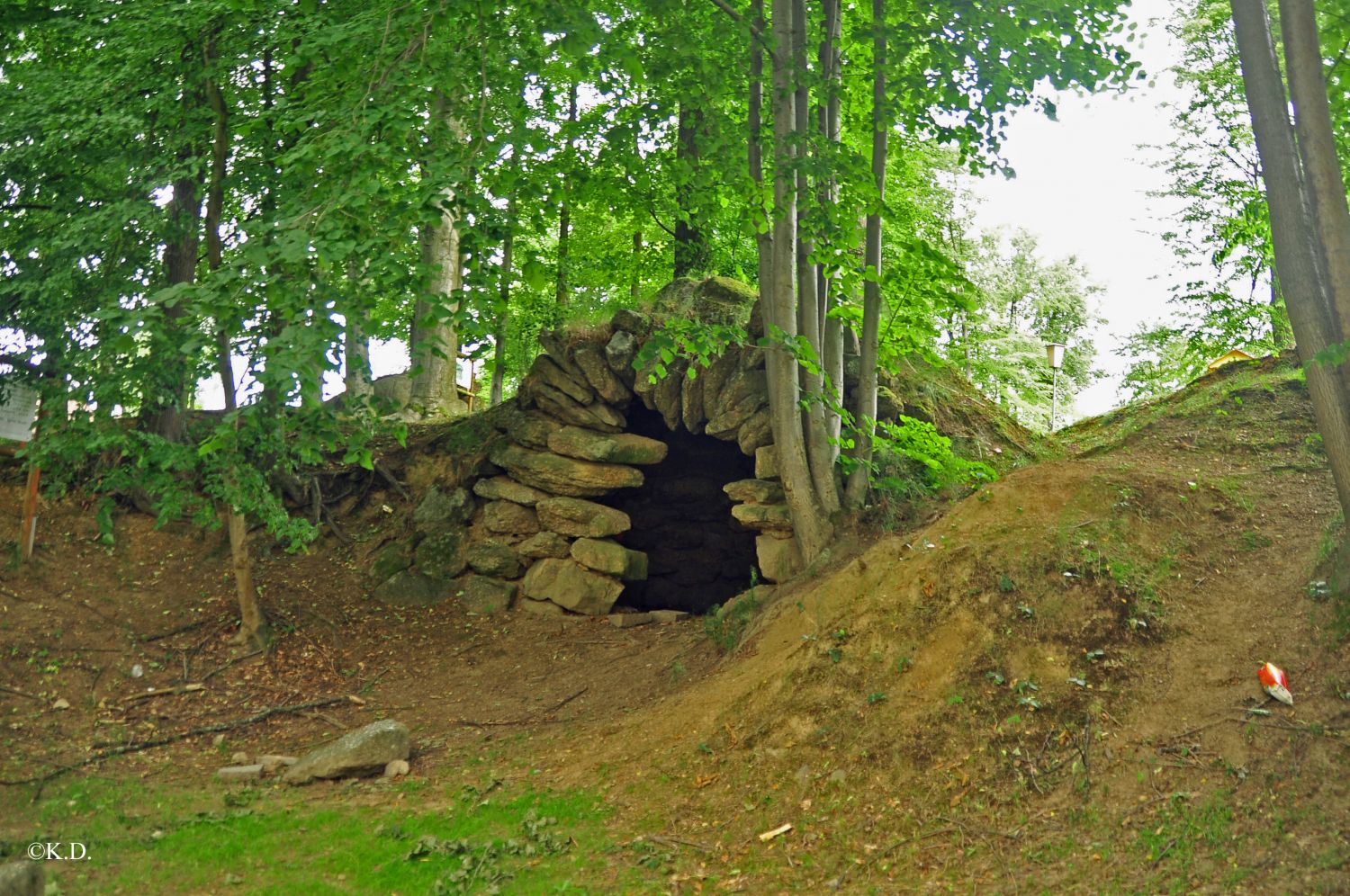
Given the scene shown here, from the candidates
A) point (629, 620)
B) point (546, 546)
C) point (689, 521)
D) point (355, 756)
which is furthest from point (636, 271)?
point (355, 756)

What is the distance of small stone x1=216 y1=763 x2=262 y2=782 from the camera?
724cm

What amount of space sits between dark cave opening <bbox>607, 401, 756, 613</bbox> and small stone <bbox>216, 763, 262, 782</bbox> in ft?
18.4

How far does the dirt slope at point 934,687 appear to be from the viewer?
195 inches

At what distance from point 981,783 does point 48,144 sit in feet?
30.4

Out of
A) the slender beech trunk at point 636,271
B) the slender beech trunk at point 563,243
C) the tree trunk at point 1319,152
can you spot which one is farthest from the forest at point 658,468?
the slender beech trunk at point 636,271

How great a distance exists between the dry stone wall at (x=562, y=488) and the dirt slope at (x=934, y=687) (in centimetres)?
64

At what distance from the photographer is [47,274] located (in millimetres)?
9398

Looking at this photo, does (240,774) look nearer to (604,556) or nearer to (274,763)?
(274,763)

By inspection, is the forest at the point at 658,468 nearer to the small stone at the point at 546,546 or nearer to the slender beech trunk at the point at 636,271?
the small stone at the point at 546,546

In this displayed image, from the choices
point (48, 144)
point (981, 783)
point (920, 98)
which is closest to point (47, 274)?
point (48, 144)

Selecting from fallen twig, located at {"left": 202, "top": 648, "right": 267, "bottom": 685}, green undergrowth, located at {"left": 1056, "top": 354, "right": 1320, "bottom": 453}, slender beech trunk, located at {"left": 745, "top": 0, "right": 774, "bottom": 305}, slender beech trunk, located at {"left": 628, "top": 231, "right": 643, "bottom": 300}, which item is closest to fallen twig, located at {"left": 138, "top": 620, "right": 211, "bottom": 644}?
fallen twig, located at {"left": 202, "top": 648, "right": 267, "bottom": 685}

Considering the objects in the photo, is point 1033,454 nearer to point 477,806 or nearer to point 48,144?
point 477,806

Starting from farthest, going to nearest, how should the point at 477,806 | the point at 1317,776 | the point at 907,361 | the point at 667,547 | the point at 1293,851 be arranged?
the point at 667,547
the point at 907,361
the point at 477,806
the point at 1317,776
the point at 1293,851

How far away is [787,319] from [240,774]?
5.59 metres
